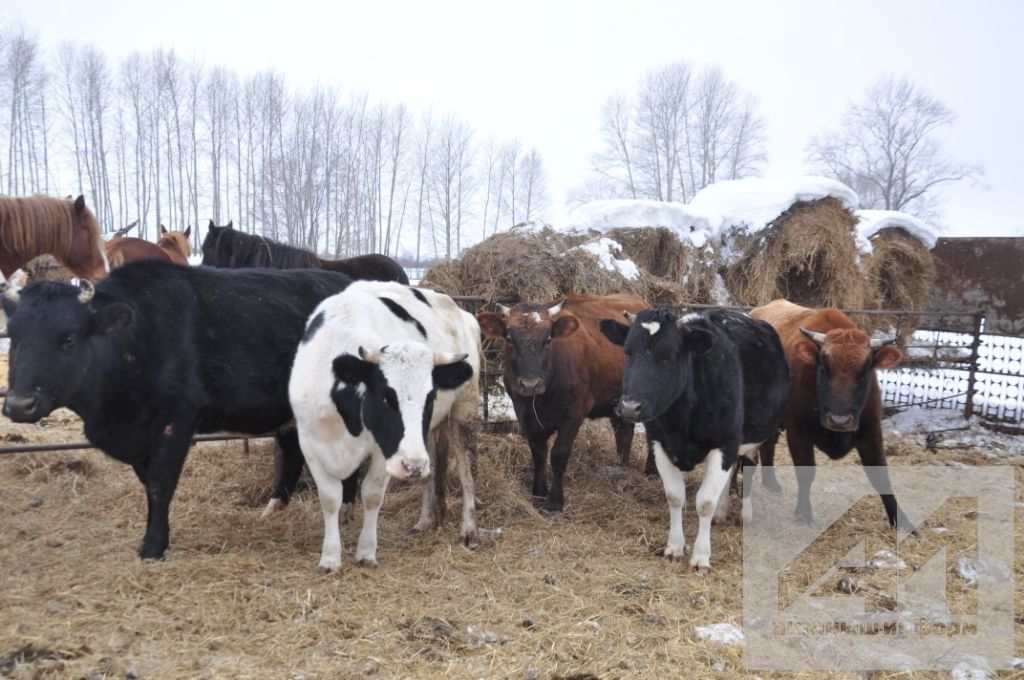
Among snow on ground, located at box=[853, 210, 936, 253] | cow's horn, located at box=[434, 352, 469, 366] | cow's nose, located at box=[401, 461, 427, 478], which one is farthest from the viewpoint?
snow on ground, located at box=[853, 210, 936, 253]

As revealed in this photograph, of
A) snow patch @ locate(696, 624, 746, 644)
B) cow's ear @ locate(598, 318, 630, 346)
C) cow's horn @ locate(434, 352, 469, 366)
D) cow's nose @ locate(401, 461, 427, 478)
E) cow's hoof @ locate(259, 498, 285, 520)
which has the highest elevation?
cow's ear @ locate(598, 318, 630, 346)

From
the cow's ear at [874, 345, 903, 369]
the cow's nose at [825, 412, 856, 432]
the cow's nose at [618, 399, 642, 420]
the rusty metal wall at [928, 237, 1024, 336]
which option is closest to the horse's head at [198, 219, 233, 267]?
the cow's nose at [618, 399, 642, 420]

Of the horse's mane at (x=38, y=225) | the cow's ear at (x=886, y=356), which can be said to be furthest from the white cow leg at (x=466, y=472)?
the horse's mane at (x=38, y=225)

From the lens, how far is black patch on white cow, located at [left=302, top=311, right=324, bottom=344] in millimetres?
4530

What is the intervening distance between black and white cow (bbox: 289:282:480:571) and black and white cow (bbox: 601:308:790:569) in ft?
3.77

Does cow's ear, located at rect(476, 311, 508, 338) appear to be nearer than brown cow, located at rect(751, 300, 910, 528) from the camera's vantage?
No

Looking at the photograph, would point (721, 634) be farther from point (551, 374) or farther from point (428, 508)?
point (551, 374)

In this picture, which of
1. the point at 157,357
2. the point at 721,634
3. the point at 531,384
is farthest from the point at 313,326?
the point at 721,634

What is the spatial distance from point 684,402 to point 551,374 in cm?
146

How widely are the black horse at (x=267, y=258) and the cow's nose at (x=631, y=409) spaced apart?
3.73 meters

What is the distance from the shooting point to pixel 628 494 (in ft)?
21.1

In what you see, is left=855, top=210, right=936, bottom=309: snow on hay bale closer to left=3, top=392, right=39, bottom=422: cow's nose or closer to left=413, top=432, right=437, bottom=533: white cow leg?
left=413, top=432, right=437, bottom=533: white cow leg

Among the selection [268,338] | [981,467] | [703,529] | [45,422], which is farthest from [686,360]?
[45,422]

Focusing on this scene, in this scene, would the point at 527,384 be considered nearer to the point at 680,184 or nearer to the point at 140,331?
the point at 140,331
